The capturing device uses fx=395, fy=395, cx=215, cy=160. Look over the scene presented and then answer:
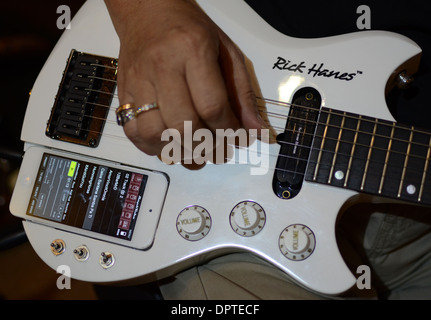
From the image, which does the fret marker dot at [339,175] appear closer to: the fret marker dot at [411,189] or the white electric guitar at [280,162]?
the white electric guitar at [280,162]

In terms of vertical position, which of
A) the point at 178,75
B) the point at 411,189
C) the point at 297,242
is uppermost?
the point at 178,75

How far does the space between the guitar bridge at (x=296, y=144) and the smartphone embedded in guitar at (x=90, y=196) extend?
0.22m

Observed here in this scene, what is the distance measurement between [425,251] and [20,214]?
2.83ft

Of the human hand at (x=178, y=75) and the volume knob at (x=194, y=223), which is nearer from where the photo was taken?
the human hand at (x=178, y=75)

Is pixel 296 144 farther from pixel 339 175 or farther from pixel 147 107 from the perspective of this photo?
pixel 147 107

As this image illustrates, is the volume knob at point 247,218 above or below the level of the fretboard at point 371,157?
below

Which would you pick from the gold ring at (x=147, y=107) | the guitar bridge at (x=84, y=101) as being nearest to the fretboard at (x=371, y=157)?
the gold ring at (x=147, y=107)

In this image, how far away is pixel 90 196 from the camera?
0.79 m

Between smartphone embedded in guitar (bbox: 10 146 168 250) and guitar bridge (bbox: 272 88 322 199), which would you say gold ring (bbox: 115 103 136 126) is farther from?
guitar bridge (bbox: 272 88 322 199)

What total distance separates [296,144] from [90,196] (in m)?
0.42

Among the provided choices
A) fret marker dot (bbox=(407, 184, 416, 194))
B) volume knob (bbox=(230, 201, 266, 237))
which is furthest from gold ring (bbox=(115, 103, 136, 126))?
fret marker dot (bbox=(407, 184, 416, 194))

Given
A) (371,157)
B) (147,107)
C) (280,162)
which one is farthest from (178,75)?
(371,157)

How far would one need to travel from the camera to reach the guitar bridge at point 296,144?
0.73 meters

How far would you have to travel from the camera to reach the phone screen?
0.77 metres
